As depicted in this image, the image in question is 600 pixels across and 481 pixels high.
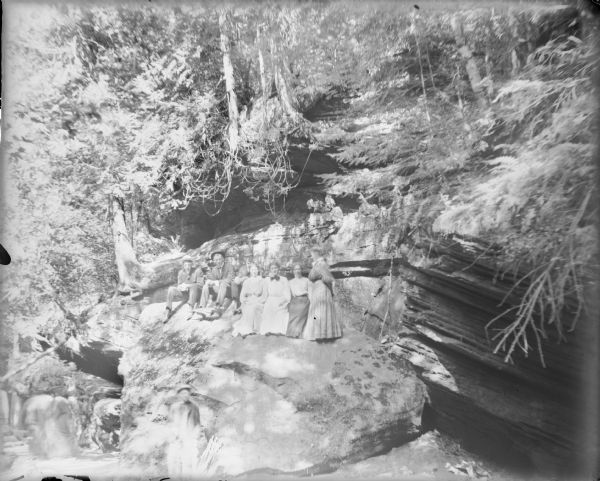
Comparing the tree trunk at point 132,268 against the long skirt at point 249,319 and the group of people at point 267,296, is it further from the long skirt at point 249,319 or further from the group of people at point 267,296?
the long skirt at point 249,319

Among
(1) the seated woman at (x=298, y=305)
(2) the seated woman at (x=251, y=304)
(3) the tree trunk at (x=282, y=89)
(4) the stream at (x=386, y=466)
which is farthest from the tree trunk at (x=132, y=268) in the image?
(3) the tree trunk at (x=282, y=89)

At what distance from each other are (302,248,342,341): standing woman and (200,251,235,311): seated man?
2.47 ft

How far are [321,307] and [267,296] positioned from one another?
1.62 feet

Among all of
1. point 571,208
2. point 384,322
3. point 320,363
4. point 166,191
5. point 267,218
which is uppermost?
point 166,191

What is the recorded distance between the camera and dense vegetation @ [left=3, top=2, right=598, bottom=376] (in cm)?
308

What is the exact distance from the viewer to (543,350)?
293 cm

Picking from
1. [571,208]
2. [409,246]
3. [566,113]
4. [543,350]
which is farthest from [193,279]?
[566,113]

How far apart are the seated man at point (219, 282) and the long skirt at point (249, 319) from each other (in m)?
0.20

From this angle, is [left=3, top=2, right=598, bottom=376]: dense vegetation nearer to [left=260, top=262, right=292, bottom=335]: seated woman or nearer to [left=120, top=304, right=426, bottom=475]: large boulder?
[left=260, top=262, right=292, bottom=335]: seated woman

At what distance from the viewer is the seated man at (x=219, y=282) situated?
11.7 ft

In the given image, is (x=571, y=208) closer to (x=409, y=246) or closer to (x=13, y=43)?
(x=409, y=246)

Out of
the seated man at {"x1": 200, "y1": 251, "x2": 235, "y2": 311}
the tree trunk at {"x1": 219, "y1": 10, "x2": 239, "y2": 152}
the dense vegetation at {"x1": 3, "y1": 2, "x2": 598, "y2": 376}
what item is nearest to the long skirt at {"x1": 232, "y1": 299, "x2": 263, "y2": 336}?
the seated man at {"x1": 200, "y1": 251, "x2": 235, "y2": 311}

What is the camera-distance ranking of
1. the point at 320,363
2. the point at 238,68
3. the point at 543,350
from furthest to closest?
the point at 238,68
the point at 320,363
the point at 543,350

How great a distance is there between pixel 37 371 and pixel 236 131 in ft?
9.06
